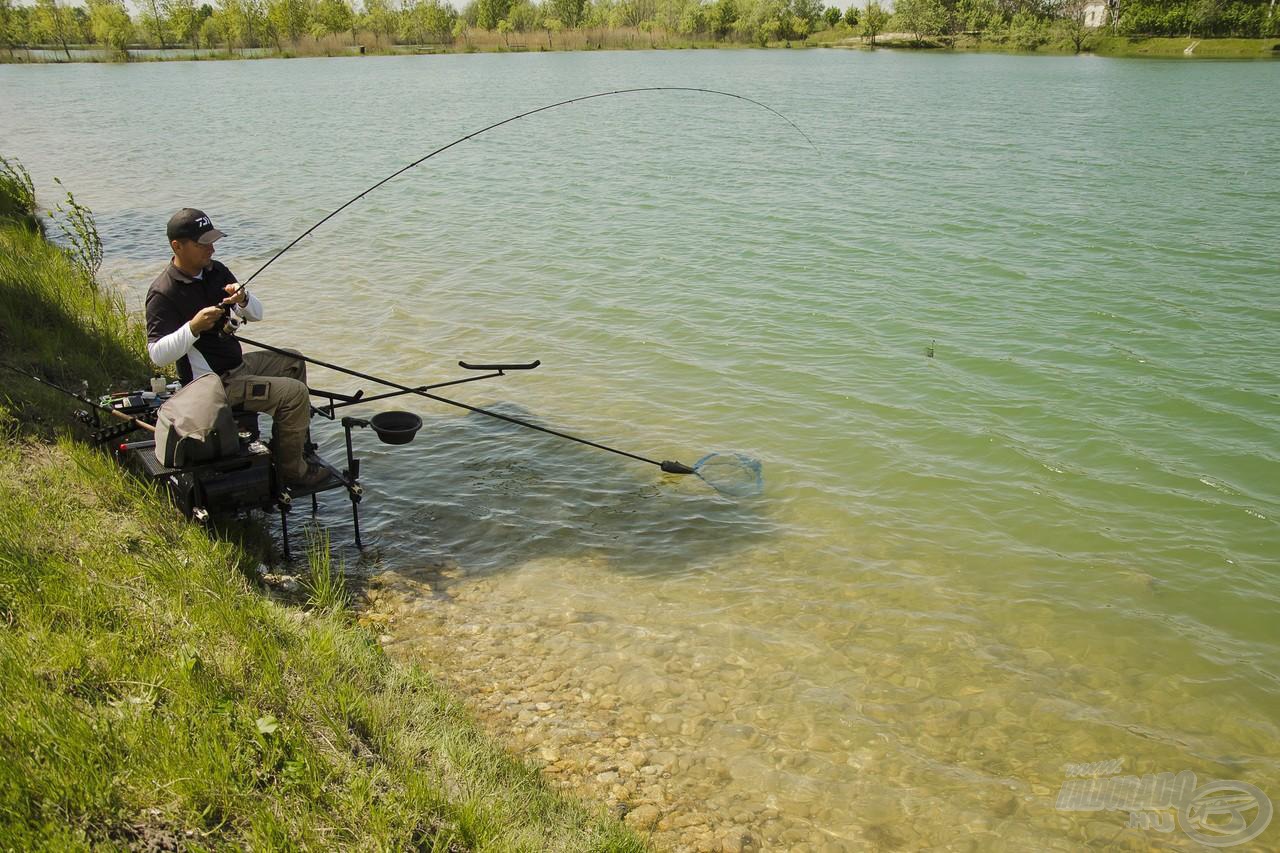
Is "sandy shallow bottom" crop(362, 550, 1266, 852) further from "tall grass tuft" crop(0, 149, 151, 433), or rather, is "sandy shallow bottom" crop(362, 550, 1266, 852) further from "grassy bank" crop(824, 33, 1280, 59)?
"grassy bank" crop(824, 33, 1280, 59)

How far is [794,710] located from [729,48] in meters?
102

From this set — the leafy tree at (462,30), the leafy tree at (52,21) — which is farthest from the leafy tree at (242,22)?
the leafy tree at (462,30)

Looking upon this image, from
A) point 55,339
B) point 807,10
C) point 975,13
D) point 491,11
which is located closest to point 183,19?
point 491,11

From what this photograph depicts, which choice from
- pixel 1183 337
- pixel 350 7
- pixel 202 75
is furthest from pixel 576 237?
pixel 350 7

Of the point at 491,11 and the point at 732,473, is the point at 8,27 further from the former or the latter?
the point at 732,473

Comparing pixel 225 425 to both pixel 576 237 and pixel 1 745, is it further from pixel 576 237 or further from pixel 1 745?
pixel 576 237

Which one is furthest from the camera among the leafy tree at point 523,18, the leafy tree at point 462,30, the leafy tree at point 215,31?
the leafy tree at point 523,18

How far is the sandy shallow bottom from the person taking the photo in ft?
14.2

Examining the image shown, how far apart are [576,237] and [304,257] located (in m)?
4.78

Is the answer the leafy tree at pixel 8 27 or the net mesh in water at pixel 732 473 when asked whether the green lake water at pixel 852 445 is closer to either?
the net mesh in water at pixel 732 473

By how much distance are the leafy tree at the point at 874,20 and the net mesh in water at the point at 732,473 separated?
351ft

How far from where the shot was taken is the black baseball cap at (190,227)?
17.0 ft

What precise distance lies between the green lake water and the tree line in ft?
228

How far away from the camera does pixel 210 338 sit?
5.47 m
